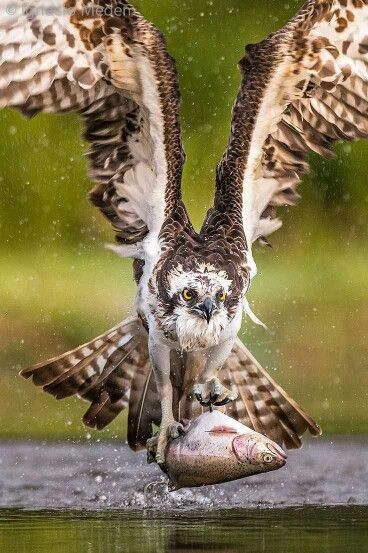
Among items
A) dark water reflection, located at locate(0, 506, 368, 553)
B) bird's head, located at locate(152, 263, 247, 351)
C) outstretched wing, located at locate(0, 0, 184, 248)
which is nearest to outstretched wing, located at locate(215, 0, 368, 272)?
outstretched wing, located at locate(0, 0, 184, 248)

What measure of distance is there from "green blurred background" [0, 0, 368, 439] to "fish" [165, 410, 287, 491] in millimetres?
7596

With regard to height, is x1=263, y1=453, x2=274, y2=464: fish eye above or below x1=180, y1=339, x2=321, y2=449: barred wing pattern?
above

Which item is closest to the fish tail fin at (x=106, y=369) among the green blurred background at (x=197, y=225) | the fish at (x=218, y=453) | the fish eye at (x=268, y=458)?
the fish at (x=218, y=453)

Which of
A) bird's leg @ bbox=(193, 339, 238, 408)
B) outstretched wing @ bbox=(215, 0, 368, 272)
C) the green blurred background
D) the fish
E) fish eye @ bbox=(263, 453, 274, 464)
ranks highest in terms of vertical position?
outstretched wing @ bbox=(215, 0, 368, 272)

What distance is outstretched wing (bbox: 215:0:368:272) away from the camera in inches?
479

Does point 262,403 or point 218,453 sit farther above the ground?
point 218,453

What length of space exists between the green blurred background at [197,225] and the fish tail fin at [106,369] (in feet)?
18.9

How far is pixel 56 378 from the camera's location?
12.5 meters

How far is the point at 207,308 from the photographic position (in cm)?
1151

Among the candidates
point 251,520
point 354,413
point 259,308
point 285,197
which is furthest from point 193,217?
point 251,520

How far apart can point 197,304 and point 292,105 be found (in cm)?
202

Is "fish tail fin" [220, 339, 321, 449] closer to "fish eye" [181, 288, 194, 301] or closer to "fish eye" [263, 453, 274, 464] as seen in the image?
"fish eye" [181, 288, 194, 301]

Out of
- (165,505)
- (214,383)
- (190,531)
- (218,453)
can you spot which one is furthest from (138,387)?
(218,453)

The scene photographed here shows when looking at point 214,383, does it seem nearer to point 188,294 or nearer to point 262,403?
point 188,294
